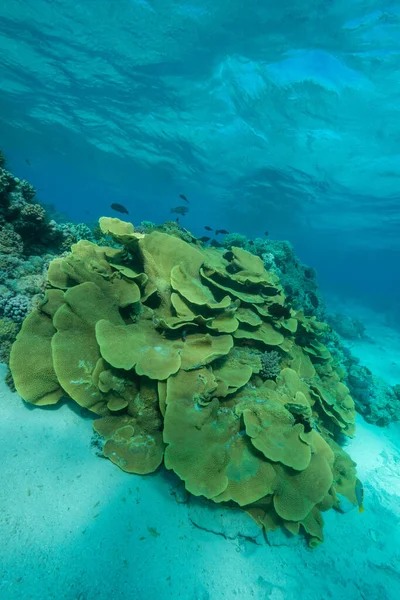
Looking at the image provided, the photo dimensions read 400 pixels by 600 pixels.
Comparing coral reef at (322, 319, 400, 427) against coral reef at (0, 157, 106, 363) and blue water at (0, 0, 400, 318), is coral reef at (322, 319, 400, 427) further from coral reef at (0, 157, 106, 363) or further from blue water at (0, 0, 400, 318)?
blue water at (0, 0, 400, 318)

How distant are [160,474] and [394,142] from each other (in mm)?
23338

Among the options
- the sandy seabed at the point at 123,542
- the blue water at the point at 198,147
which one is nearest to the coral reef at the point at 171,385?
the sandy seabed at the point at 123,542

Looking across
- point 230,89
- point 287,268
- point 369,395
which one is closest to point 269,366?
point 369,395

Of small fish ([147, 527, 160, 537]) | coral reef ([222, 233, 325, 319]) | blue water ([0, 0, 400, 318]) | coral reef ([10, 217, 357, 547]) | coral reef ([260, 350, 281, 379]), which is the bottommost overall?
small fish ([147, 527, 160, 537])

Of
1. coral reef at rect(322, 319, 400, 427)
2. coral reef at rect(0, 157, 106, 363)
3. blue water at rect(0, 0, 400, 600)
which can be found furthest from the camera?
coral reef at rect(322, 319, 400, 427)

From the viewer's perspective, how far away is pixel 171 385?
343 centimetres

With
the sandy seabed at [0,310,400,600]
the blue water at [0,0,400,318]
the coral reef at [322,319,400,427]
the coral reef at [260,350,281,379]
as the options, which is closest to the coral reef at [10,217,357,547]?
the coral reef at [260,350,281,379]

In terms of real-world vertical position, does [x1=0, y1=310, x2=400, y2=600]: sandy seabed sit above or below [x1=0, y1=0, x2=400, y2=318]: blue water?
below

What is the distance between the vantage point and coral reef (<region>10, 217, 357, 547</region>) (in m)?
3.35

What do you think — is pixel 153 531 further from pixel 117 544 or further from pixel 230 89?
pixel 230 89

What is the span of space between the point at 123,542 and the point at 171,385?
168 centimetres

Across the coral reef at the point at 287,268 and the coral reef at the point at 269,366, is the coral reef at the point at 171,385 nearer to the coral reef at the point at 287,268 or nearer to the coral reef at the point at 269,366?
the coral reef at the point at 269,366

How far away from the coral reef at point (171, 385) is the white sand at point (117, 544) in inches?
11.3

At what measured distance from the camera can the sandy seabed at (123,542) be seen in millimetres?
2561
